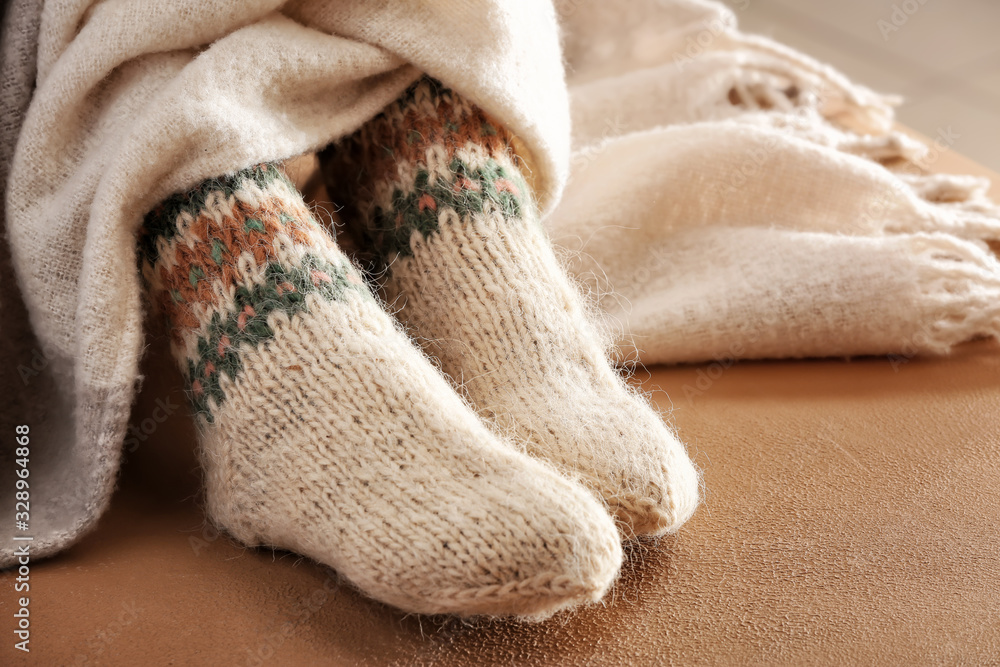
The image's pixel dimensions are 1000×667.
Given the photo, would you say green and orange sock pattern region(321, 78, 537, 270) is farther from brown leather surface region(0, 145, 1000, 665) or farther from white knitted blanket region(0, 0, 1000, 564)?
brown leather surface region(0, 145, 1000, 665)

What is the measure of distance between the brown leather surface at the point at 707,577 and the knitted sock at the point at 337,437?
0.08 ft

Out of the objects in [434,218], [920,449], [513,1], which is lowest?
[920,449]

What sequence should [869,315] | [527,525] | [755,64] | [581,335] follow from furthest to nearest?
[755,64] → [869,315] → [581,335] → [527,525]

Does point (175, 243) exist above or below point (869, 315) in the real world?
above

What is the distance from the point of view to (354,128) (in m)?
0.57

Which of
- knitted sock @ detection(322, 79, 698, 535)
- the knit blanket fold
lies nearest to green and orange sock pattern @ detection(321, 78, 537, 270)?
knitted sock @ detection(322, 79, 698, 535)

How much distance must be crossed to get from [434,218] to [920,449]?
0.37 meters

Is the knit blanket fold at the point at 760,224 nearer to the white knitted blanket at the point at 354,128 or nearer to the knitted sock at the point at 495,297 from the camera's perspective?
the white knitted blanket at the point at 354,128

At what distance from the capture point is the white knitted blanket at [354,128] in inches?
19.9

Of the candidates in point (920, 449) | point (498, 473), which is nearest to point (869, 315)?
point (920, 449)

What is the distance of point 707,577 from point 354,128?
1.18ft

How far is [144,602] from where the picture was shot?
1.48 ft

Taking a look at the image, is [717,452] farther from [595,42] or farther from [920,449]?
[595,42]

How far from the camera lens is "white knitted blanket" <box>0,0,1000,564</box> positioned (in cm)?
51
